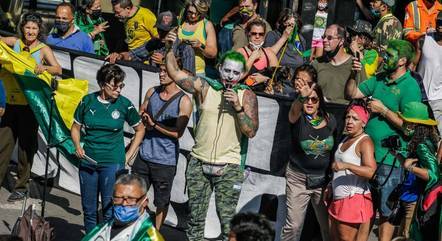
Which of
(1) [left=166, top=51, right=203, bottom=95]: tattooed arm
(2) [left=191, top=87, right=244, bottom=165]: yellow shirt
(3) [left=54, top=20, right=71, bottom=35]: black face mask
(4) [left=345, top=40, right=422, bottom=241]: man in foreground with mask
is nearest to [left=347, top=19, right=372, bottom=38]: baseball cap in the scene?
(4) [left=345, top=40, right=422, bottom=241]: man in foreground with mask

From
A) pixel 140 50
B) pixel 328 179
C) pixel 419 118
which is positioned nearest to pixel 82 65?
pixel 140 50

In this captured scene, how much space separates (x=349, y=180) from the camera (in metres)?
8.39

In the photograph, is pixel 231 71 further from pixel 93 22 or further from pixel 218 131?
pixel 93 22

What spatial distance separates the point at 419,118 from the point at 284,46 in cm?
255

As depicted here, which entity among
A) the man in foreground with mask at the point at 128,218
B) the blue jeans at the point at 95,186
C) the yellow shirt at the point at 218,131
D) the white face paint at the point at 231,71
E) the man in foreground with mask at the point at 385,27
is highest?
the man in foreground with mask at the point at 385,27

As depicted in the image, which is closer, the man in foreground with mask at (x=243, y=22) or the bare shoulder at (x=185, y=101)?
the bare shoulder at (x=185, y=101)

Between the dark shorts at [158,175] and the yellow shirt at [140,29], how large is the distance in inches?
139

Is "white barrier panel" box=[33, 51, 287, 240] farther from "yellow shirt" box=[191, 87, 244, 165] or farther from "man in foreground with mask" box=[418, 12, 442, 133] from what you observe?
"man in foreground with mask" box=[418, 12, 442, 133]

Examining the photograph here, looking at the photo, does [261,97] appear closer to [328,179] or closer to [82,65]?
[328,179]

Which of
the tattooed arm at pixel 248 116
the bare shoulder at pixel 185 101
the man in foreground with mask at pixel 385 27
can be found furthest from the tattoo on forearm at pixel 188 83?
the man in foreground with mask at pixel 385 27

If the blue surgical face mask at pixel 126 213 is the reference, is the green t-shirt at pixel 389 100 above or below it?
above

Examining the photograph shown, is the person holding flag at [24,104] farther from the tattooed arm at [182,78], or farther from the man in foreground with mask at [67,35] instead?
the tattooed arm at [182,78]

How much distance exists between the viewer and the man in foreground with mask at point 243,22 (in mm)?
11094

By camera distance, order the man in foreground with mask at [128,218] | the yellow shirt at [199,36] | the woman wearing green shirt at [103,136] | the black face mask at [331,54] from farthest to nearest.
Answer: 1. the yellow shirt at [199,36]
2. the black face mask at [331,54]
3. the woman wearing green shirt at [103,136]
4. the man in foreground with mask at [128,218]
